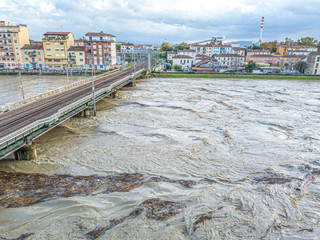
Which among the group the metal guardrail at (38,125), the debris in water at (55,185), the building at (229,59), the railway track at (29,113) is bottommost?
the debris in water at (55,185)

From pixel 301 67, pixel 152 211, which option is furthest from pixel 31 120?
pixel 301 67

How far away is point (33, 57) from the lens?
76.6m

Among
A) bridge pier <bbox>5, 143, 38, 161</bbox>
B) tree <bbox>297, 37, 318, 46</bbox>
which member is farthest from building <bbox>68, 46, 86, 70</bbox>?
tree <bbox>297, 37, 318, 46</bbox>

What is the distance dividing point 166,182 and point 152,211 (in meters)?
2.74

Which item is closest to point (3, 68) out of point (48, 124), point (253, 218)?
point (48, 124)

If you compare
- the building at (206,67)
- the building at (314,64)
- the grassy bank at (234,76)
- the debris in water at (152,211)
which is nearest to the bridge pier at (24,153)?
the debris in water at (152,211)

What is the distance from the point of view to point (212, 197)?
12.2 meters

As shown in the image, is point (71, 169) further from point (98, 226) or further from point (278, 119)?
point (278, 119)

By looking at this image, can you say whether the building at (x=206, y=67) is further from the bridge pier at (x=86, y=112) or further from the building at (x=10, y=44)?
the building at (x=10, y=44)

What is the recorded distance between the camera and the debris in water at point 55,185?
1167 cm

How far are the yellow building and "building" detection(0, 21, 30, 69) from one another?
1013cm

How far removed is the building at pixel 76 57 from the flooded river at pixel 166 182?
56.9 meters

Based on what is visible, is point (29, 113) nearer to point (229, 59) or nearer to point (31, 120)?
point (31, 120)

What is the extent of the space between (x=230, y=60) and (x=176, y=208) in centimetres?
8926
